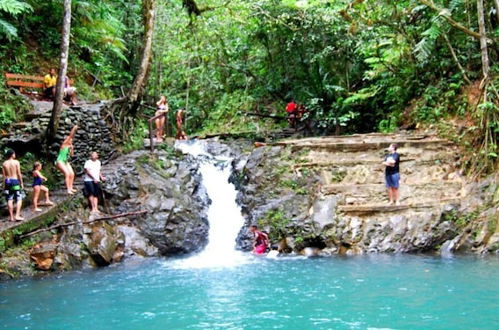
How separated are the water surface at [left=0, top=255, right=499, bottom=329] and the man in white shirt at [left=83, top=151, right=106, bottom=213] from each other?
2453 mm

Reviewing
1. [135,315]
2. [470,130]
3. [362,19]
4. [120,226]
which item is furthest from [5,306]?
[362,19]

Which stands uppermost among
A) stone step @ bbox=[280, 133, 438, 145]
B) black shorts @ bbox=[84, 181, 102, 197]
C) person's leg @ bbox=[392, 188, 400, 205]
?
stone step @ bbox=[280, 133, 438, 145]

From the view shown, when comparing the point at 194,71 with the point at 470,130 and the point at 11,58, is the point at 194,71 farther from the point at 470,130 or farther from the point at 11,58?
the point at 470,130

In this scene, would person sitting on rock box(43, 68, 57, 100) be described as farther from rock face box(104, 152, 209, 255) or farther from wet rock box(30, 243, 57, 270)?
wet rock box(30, 243, 57, 270)

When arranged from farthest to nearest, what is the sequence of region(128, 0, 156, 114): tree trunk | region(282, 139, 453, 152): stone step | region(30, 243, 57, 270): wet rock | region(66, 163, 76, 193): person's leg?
1. region(128, 0, 156, 114): tree trunk
2. region(282, 139, 453, 152): stone step
3. region(66, 163, 76, 193): person's leg
4. region(30, 243, 57, 270): wet rock

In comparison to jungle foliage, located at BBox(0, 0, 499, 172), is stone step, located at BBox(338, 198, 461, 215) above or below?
below

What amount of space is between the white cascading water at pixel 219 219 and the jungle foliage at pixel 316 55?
5.08 metres

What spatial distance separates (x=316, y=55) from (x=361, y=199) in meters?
8.17

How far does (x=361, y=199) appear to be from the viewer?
1438cm

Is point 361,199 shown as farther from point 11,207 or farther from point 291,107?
point 291,107

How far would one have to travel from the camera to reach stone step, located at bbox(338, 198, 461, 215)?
45.4 ft

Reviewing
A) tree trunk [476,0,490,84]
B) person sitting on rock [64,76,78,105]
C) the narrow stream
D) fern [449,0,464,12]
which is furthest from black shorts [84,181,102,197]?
fern [449,0,464,12]

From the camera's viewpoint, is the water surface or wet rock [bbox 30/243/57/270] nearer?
the water surface

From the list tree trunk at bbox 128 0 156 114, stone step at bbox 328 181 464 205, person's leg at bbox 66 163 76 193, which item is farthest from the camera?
tree trunk at bbox 128 0 156 114
